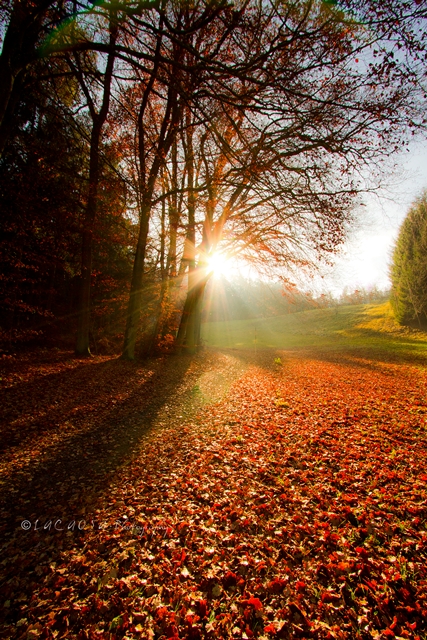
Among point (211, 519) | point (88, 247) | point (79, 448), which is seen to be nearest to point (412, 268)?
point (88, 247)

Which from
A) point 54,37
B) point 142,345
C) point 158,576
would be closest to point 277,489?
point 158,576

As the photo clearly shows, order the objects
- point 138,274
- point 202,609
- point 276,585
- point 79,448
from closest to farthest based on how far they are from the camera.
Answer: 1. point 202,609
2. point 276,585
3. point 79,448
4. point 138,274

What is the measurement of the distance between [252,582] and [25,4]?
9368 millimetres

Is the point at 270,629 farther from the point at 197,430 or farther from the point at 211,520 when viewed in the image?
the point at 197,430

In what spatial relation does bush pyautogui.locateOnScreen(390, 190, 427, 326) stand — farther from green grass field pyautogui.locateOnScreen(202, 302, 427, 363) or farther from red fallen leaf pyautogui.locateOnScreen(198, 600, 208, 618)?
red fallen leaf pyautogui.locateOnScreen(198, 600, 208, 618)

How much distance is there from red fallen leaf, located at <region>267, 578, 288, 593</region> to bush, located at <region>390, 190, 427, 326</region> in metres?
29.1

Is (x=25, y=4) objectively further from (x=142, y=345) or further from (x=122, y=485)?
(x=142, y=345)

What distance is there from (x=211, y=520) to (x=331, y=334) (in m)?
29.8

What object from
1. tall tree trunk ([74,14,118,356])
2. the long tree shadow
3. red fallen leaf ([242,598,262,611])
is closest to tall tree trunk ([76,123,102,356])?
tall tree trunk ([74,14,118,356])

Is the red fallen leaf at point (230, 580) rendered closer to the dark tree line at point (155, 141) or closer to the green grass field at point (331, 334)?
the dark tree line at point (155, 141)

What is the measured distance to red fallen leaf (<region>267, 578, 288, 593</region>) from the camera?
245 cm

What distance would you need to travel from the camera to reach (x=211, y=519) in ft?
Answer: 10.8

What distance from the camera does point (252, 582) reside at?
252cm

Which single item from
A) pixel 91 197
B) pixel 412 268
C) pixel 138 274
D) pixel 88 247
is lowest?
pixel 138 274
